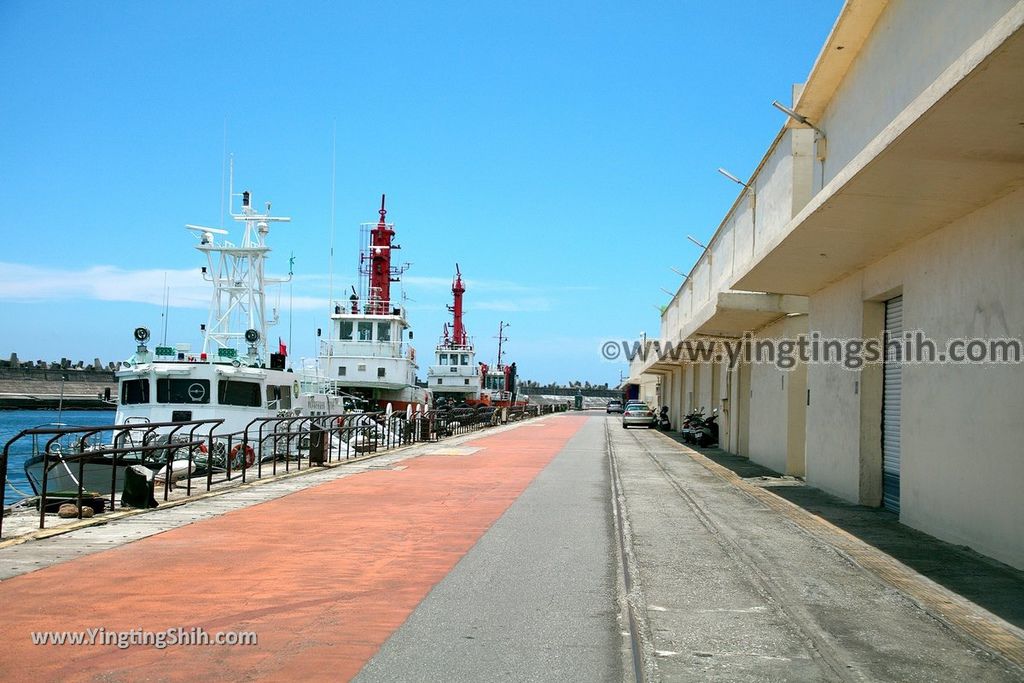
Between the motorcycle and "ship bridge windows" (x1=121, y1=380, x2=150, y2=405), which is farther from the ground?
"ship bridge windows" (x1=121, y1=380, x2=150, y2=405)

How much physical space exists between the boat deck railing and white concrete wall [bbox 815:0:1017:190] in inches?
405

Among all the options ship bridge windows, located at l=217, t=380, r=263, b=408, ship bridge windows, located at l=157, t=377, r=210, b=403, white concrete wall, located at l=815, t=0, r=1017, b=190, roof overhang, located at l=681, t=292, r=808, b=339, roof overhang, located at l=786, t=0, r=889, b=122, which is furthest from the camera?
ship bridge windows, located at l=217, t=380, r=263, b=408

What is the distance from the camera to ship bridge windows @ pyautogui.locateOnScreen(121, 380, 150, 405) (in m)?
23.8

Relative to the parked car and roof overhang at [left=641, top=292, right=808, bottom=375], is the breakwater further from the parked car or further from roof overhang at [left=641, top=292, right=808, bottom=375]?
roof overhang at [left=641, top=292, right=808, bottom=375]

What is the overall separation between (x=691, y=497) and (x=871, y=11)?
779 centimetres

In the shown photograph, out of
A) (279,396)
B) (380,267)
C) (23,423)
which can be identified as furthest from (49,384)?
(279,396)

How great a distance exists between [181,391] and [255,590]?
17.5 m

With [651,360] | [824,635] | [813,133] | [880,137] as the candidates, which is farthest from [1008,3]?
[651,360]

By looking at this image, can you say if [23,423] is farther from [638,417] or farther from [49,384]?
[638,417]

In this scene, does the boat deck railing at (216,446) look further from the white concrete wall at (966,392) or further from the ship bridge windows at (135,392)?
the white concrete wall at (966,392)

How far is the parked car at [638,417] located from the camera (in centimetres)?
4862

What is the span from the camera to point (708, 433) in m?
30.5

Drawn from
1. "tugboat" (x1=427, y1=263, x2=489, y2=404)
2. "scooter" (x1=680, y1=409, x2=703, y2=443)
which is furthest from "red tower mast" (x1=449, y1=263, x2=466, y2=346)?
"scooter" (x1=680, y1=409, x2=703, y2=443)

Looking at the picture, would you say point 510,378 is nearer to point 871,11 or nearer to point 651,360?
point 651,360
